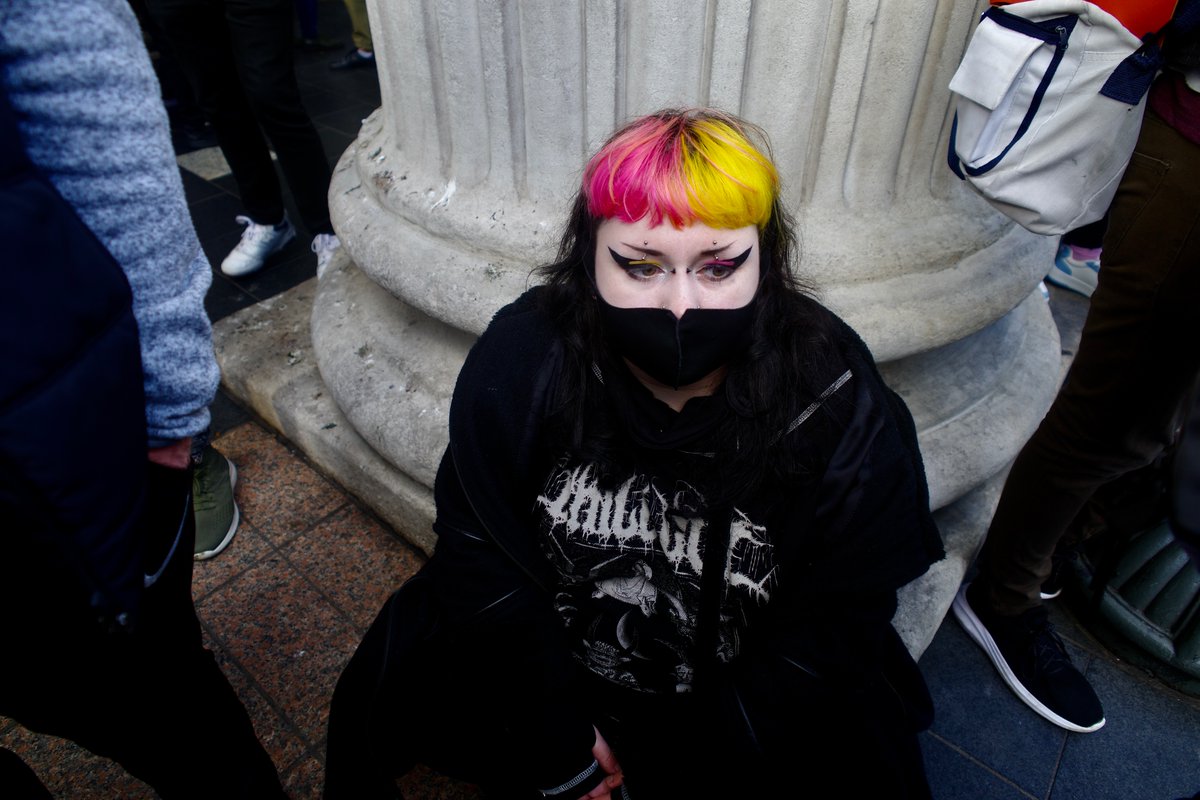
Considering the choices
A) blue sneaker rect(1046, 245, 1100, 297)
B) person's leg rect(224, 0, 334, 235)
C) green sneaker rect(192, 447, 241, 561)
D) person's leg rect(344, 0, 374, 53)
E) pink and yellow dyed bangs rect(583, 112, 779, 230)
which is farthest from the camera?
person's leg rect(344, 0, 374, 53)

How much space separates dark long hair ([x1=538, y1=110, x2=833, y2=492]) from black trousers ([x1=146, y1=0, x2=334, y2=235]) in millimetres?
2268

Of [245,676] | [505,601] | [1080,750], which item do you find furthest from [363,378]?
[1080,750]

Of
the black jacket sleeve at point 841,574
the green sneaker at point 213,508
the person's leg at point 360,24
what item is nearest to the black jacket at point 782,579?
the black jacket sleeve at point 841,574

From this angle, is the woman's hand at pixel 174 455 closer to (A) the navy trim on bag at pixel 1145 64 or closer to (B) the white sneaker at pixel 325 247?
(A) the navy trim on bag at pixel 1145 64

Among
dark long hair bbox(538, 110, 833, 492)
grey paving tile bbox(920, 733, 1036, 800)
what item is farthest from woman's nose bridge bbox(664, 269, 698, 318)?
grey paving tile bbox(920, 733, 1036, 800)

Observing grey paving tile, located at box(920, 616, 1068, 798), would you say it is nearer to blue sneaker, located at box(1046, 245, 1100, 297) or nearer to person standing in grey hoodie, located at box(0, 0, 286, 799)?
person standing in grey hoodie, located at box(0, 0, 286, 799)

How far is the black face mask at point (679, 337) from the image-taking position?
1.29 metres

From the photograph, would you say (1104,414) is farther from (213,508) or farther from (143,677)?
(213,508)

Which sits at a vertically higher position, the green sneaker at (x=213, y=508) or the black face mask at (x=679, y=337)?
the black face mask at (x=679, y=337)

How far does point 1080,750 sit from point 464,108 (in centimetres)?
224

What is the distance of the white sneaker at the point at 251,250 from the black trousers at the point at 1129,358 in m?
3.31

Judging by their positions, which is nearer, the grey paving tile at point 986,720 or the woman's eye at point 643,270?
the woman's eye at point 643,270

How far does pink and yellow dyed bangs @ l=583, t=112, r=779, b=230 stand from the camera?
4.07 ft

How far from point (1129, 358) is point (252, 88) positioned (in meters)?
3.12
